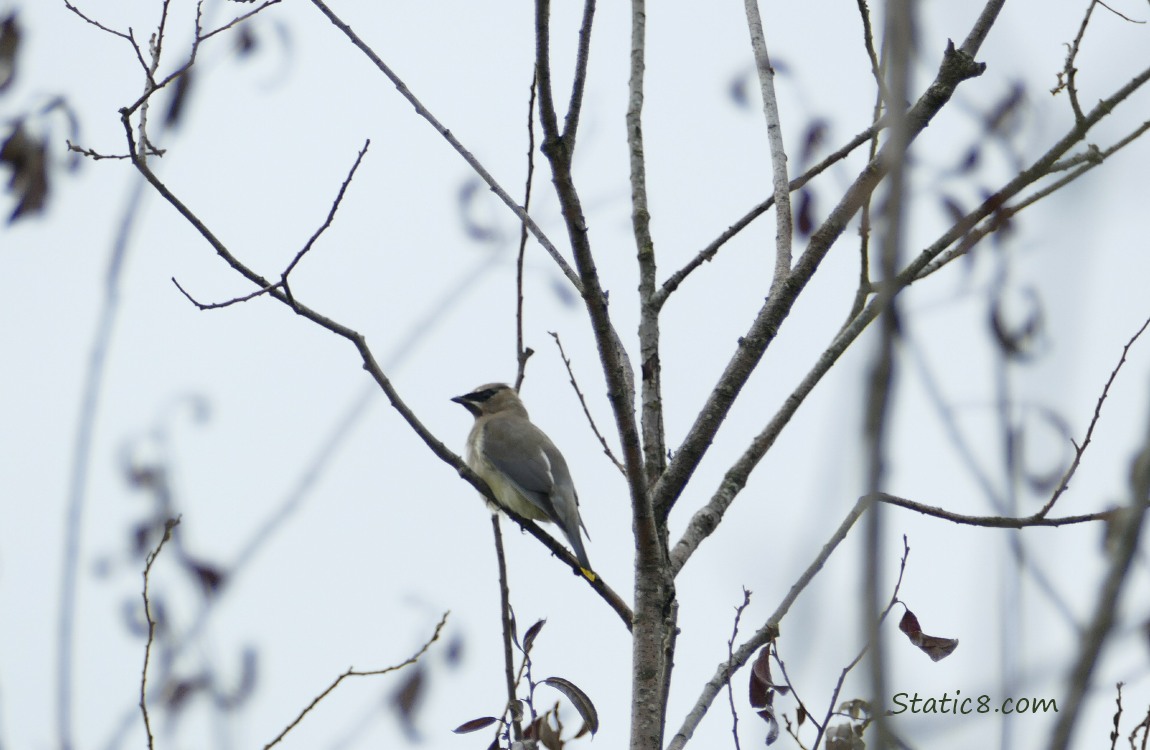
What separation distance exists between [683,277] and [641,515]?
80cm

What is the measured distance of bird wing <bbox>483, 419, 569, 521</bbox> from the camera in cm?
693

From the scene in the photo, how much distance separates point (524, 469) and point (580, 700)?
3632mm

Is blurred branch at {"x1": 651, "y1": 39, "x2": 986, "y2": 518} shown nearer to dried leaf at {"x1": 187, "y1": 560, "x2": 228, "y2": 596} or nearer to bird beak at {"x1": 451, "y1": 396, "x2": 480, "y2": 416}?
dried leaf at {"x1": 187, "y1": 560, "x2": 228, "y2": 596}

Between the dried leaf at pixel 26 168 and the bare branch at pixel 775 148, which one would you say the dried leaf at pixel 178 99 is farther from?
the bare branch at pixel 775 148

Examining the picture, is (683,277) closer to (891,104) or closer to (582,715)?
(582,715)

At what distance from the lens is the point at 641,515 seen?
334cm

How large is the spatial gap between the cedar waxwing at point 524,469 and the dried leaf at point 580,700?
98.8 inches

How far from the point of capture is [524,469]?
7.12 metres

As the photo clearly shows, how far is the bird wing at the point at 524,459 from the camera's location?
22.7ft

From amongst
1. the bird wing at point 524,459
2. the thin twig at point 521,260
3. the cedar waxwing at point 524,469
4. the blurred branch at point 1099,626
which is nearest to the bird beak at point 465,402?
the cedar waxwing at point 524,469

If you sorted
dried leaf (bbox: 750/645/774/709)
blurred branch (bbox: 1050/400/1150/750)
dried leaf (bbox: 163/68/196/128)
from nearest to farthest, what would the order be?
1. blurred branch (bbox: 1050/400/1150/750)
2. dried leaf (bbox: 163/68/196/128)
3. dried leaf (bbox: 750/645/774/709)

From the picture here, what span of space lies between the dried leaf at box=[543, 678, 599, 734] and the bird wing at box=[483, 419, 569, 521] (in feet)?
10.6

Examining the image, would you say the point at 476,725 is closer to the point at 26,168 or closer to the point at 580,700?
the point at 580,700

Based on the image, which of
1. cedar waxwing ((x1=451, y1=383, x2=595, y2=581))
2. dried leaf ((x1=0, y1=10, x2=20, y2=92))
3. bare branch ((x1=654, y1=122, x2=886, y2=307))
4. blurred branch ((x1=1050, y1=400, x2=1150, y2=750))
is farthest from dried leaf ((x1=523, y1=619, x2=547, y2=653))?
blurred branch ((x1=1050, y1=400, x2=1150, y2=750))
